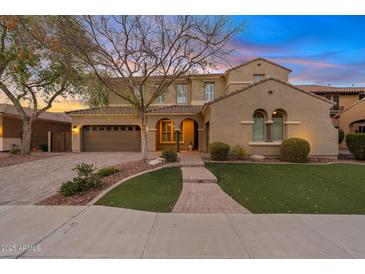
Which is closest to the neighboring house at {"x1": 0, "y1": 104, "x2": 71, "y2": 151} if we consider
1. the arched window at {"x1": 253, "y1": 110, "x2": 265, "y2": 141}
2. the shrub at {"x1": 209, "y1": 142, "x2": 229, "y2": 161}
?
the shrub at {"x1": 209, "y1": 142, "x2": 229, "y2": 161}

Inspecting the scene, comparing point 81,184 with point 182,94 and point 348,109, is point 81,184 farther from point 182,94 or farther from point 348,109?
point 348,109

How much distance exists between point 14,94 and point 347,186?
22389 mm

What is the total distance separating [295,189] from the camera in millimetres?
7953

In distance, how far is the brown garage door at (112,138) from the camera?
2197 cm

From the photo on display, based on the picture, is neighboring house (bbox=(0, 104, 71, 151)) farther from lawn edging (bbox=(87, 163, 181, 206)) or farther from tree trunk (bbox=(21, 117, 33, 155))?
lawn edging (bbox=(87, 163, 181, 206))

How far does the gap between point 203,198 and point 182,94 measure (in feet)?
59.3

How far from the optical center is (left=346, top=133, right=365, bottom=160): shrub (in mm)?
15734

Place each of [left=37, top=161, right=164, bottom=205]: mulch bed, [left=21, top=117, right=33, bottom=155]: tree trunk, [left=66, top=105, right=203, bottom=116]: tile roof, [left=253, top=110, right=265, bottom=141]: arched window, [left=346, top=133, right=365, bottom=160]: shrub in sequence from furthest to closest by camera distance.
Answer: [left=66, top=105, right=203, bottom=116]: tile roof, [left=21, top=117, right=33, bottom=155]: tree trunk, [left=253, top=110, right=265, bottom=141]: arched window, [left=346, top=133, right=365, bottom=160]: shrub, [left=37, top=161, right=164, bottom=205]: mulch bed

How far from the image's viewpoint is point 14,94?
1852 cm

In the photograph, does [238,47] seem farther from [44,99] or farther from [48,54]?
[44,99]

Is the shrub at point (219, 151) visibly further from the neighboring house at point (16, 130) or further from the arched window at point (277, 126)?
the neighboring house at point (16, 130)

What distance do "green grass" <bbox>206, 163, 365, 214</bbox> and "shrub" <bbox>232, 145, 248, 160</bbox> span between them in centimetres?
325

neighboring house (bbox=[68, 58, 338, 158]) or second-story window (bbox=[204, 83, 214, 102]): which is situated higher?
second-story window (bbox=[204, 83, 214, 102])

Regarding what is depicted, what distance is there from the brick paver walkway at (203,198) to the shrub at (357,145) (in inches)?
502
